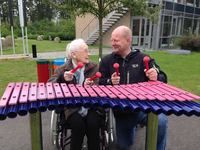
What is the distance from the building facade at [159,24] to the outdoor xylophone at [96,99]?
15.5 m

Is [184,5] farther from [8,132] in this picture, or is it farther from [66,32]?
[8,132]

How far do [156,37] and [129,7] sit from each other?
453 inches

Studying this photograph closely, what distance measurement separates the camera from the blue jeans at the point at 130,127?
9.47 ft

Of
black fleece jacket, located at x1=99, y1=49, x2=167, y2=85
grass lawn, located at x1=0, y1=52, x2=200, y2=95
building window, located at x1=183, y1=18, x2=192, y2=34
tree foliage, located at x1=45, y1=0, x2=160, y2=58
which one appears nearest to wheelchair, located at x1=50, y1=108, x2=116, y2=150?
black fleece jacket, located at x1=99, y1=49, x2=167, y2=85

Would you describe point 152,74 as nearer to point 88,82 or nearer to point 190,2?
point 88,82

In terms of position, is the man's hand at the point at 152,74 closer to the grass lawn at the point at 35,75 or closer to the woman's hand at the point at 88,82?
the woman's hand at the point at 88,82

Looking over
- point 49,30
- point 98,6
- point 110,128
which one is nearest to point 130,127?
point 110,128

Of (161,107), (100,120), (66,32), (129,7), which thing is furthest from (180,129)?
(66,32)

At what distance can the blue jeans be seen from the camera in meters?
2.89

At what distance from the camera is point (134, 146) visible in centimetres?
375

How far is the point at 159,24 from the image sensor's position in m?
→ 18.7

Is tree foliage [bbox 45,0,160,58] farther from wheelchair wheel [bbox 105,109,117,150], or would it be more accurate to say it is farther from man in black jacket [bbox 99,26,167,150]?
wheelchair wheel [bbox 105,109,117,150]

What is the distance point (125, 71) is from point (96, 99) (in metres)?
1.02

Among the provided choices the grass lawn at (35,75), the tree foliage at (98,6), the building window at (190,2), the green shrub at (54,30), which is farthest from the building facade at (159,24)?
the tree foliage at (98,6)
